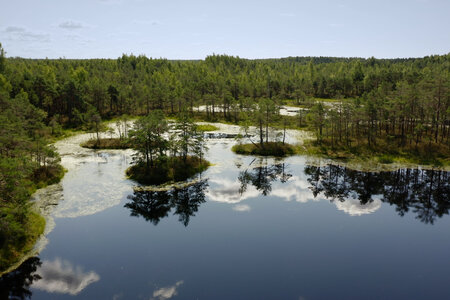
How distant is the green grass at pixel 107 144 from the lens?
85000 mm

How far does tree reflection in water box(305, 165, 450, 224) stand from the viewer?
51.4 meters

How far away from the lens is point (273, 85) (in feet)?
565

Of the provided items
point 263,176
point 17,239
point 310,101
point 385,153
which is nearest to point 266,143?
point 263,176

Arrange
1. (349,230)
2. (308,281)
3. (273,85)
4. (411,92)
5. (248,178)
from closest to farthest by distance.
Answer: (308,281), (349,230), (248,178), (411,92), (273,85)

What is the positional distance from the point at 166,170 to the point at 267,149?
29.1 metres

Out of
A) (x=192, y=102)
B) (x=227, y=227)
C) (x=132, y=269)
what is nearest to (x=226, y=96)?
(x=192, y=102)

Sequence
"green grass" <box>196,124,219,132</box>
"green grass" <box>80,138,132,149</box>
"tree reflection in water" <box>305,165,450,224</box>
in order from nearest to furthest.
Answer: "tree reflection in water" <box>305,165,450,224</box> < "green grass" <box>80,138,132,149</box> < "green grass" <box>196,124,219,132</box>

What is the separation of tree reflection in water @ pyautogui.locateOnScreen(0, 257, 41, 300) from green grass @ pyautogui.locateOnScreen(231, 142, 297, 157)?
54.1m

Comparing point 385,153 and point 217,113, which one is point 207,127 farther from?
point 385,153

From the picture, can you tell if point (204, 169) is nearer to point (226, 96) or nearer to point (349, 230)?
point (349, 230)

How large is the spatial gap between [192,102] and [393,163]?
8519 cm

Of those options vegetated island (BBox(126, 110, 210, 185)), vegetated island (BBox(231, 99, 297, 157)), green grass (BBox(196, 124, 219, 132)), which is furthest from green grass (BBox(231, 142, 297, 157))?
green grass (BBox(196, 124, 219, 132))

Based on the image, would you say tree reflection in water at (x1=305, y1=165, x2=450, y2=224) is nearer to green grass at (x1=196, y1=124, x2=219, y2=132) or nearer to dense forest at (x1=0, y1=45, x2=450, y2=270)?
dense forest at (x1=0, y1=45, x2=450, y2=270)

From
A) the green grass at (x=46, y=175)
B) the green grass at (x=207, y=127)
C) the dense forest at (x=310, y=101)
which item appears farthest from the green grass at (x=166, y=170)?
the green grass at (x=207, y=127)
